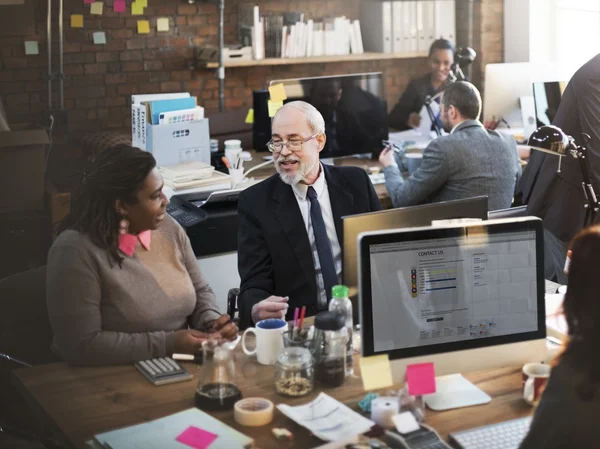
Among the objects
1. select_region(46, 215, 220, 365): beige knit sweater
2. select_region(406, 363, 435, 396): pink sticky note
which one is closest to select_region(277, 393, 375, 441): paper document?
select_region(406, 363, 435, 396): pink sticky note

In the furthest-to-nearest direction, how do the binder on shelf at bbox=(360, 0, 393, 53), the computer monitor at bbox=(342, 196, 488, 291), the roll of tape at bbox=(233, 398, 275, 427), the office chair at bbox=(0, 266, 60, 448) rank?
the binder on shelf at bbox=(360, 0, 393, 53), the office chair at bbox=(0, 266, 60, 448), the computer monitor at bbox=(342, 196, 488, 291), the roll of tape at bbox=(233, 398, 275, 427)

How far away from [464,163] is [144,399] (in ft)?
7.21

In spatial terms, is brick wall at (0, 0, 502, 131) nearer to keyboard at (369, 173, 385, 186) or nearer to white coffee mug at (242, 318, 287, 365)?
keyboard at (369, 173, 385, 186)

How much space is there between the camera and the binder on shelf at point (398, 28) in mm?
6344

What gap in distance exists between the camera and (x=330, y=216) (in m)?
2.95

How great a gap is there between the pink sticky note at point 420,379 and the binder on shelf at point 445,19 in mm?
4865

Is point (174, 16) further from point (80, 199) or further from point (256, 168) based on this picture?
point (80, 199)

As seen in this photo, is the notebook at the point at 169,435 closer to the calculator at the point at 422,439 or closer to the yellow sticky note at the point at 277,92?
the calculator at the point at 422,439

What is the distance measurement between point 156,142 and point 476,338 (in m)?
2.35

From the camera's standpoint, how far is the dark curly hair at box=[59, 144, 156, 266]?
2.46 m

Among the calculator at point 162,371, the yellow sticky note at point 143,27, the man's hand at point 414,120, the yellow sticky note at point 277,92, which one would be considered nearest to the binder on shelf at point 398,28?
the man's hand at point 414,120

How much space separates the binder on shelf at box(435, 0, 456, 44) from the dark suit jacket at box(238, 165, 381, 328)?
12.8ft

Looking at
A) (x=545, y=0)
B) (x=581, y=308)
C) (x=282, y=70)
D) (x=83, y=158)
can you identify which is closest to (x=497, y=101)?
(x=545, y=0)

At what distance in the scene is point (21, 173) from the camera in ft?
15.5
